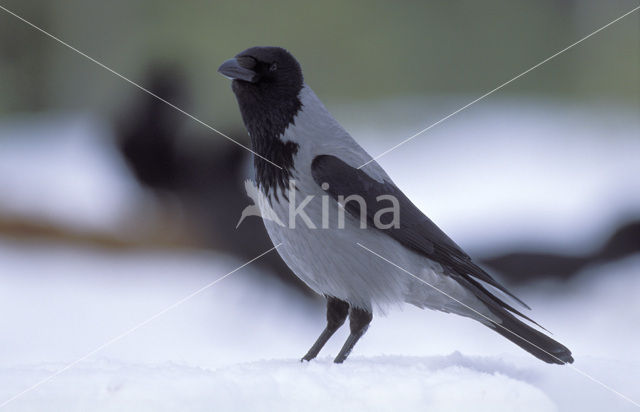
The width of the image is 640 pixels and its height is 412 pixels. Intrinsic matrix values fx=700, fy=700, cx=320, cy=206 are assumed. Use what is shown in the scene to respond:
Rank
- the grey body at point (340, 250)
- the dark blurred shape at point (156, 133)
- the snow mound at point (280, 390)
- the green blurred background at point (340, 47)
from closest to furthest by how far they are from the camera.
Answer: the snow mound at point (280, 390), the grey body at point (340, 250), the green blurred background at point (340, 47), the dark blurred shape at point (156, 133)

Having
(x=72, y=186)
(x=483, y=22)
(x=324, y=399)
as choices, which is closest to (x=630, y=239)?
(x=483, y=22)

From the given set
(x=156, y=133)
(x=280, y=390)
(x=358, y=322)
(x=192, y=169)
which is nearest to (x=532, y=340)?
(x=358, y=322)

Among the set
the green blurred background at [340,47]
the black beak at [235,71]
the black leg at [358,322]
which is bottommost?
the black leg at [358,322]

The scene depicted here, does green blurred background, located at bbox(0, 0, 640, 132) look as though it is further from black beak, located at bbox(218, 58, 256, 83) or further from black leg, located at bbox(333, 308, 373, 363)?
black leg, located at bbox(333, 308, 373, 363)

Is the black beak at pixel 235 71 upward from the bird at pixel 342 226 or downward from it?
upward

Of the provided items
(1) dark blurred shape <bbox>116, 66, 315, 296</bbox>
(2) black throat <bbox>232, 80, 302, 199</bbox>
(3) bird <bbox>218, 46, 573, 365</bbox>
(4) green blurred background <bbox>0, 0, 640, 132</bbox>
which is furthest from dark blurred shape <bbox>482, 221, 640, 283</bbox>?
(2) black throat <bbox>232, 80, 302, 199</bbox>

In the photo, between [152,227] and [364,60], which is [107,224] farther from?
[364,60]

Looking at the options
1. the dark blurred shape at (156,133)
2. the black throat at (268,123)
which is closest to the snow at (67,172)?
the dark blurred shape at (156,133)

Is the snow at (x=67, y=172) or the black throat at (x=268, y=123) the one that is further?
the snow at (x=67, y=172)

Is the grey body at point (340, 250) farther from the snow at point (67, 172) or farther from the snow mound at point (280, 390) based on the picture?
the snow at point (67, 172)
